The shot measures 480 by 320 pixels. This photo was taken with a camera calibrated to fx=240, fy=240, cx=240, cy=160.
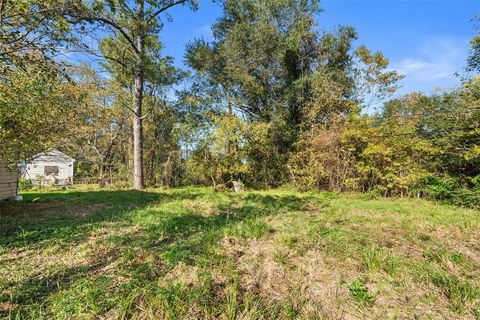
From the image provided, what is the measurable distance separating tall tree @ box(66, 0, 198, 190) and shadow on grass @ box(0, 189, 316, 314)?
264cm

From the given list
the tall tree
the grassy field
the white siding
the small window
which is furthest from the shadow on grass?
the small window

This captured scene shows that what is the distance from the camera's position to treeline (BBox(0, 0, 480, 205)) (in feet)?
24.5

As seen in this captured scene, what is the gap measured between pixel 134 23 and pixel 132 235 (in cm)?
416

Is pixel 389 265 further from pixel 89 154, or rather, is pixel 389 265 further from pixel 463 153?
pixel 89 154

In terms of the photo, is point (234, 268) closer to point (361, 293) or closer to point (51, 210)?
point (361, 293)

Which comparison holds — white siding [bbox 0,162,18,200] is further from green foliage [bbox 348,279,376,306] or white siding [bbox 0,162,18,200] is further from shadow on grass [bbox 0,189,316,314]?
green foliage [bbox 348,279,376,306]

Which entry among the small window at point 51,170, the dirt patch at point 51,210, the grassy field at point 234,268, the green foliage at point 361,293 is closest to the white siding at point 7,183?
the dirt patch at point 51,210

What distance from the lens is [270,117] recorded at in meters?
13.0

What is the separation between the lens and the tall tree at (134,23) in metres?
2.72

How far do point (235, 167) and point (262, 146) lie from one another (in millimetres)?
1737

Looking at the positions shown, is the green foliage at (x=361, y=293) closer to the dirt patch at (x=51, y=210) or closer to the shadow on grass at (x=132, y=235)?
the shadow on grass at (x=132, y=235)

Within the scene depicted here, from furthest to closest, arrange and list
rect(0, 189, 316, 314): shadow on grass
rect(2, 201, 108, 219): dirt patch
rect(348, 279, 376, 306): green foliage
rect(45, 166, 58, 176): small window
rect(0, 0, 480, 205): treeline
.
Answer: rect(45, 166, 58, 176): small window
rect(0, 0, 480, 205): treeline
rect(2, 201, 108, 219): dirt patch
rect(0, 189, 316, 314): shadow on grass
rect(348, 279, 376, 306): green foliage

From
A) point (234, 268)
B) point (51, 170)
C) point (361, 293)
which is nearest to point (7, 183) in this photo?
point (234, 268)

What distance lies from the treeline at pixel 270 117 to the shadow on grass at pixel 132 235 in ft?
4.91
